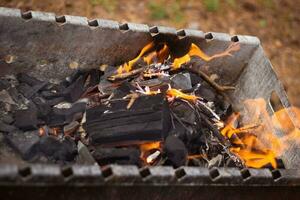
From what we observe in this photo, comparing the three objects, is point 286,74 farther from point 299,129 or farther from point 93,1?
point 93,1

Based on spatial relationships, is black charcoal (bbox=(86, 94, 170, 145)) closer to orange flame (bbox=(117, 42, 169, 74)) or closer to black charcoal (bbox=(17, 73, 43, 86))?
orange flame (bbox=(117, 42, 169, 74))

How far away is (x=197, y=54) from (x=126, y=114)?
4.27 feet

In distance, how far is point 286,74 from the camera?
6.94m

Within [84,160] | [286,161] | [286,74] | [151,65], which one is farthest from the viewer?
[286,74]

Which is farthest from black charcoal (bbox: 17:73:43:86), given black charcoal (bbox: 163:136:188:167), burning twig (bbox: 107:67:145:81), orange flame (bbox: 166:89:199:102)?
black charcoal (bbox: 163:136:188:167)

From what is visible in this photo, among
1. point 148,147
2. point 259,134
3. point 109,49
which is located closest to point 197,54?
point 109,49

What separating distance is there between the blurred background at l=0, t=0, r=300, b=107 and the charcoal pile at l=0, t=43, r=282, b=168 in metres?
2.16

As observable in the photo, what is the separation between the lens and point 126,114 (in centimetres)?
420

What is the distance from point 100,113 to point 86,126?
0.62 feet

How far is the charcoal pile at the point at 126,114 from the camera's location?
406cm

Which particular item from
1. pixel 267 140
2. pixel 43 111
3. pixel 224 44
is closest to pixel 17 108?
pixel 43 111

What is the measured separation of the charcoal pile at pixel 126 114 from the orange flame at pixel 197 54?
11 mm

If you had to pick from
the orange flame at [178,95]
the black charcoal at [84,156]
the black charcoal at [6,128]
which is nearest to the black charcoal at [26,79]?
the black charcoal at [6,128]

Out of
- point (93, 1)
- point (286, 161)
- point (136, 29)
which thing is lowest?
point (286, 161)
